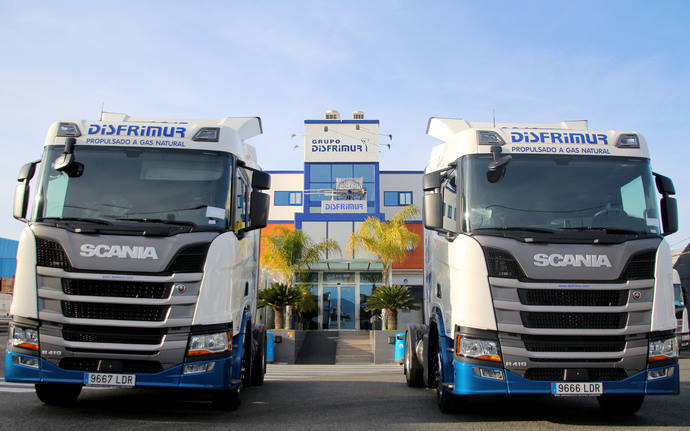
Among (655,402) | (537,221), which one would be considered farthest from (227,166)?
(655,402)

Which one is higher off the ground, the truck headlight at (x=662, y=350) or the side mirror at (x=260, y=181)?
the side mirror at (x=260, y=181)

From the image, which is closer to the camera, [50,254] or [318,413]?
[50,254]

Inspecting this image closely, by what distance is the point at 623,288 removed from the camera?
6.36 metres

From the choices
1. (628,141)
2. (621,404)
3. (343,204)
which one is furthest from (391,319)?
(628,141)

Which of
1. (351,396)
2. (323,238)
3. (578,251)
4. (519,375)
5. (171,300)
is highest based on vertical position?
(323,238)

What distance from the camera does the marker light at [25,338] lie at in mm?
6352

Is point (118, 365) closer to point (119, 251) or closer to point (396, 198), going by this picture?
point (119, 251)

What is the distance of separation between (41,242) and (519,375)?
17.9 feet

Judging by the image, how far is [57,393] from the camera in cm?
743

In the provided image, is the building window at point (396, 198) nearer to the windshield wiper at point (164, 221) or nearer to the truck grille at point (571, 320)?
the windshield wiper at point (164, 221)

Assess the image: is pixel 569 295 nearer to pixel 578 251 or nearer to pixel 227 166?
pixel 578 251

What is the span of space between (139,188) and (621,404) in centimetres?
657

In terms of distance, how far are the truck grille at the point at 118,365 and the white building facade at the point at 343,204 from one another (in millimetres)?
21314

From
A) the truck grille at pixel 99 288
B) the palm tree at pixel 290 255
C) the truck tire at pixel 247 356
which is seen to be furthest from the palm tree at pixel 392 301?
the truck grille at pixel 99 288
